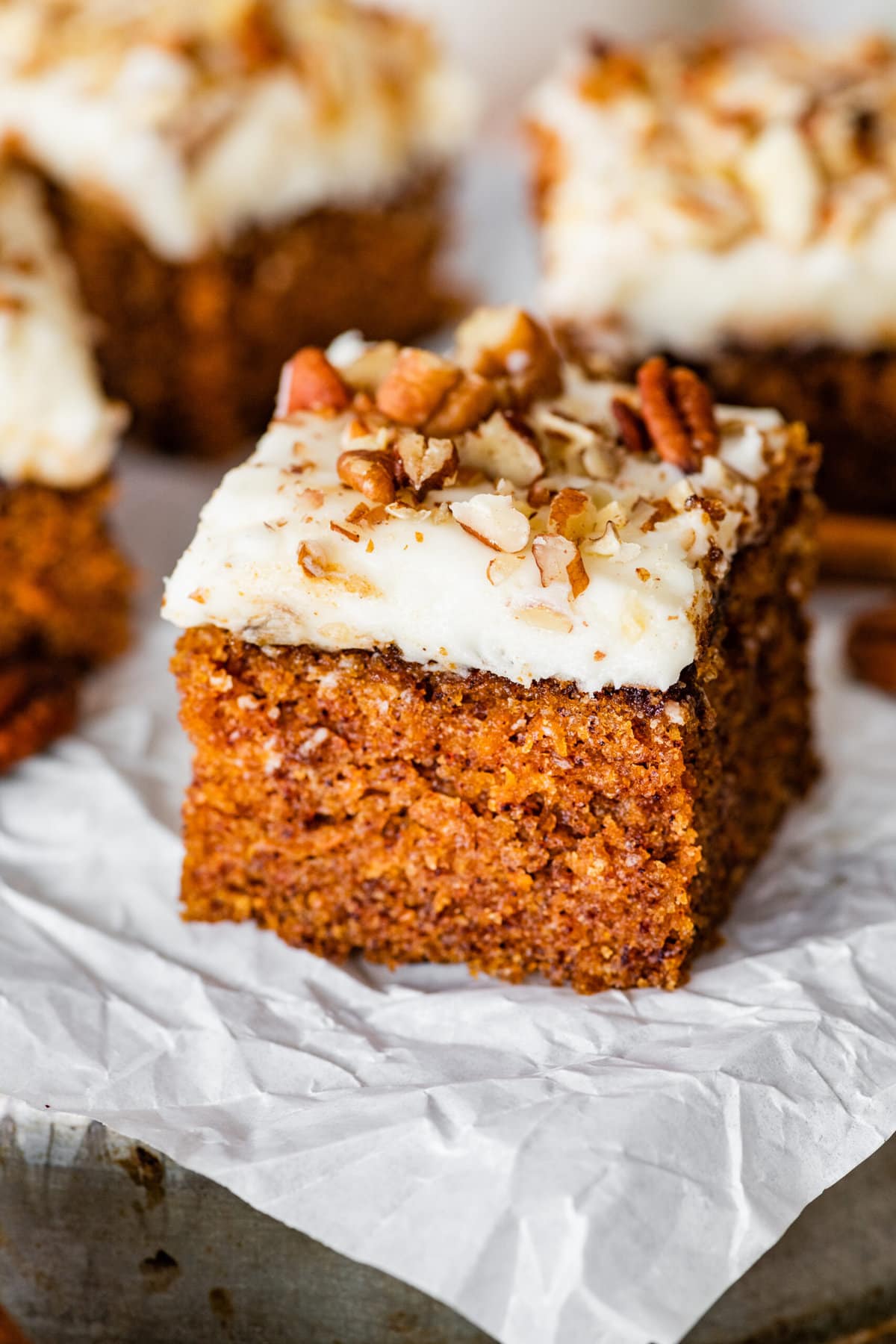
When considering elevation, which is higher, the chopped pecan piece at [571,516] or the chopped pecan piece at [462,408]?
the chopped pecan piece at [462,408]

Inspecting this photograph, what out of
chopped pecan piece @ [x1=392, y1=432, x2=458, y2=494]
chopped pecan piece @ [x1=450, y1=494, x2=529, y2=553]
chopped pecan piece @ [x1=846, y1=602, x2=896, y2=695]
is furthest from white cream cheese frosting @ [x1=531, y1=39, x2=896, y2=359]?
chopped pecan piece @ [x1=450, y1=494, x2=529, y2=553]

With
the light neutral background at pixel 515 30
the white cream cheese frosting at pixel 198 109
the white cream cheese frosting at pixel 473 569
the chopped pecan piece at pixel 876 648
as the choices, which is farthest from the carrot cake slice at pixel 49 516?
the light neutral background at pixel 515 30

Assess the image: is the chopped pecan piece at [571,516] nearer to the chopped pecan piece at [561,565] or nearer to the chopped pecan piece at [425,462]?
the chopped pecan piece at [561,565]

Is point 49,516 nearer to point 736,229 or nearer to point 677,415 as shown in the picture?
point 677,415

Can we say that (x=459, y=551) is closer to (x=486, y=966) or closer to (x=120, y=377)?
(x=486, y=966)

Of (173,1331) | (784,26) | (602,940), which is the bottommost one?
(173,1331)

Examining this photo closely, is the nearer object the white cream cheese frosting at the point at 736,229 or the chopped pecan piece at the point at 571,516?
the chopped pecan piece at the point at 571,516

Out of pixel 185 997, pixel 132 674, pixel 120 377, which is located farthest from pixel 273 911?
pixel 120 377

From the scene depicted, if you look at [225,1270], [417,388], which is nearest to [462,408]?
[417,388]
